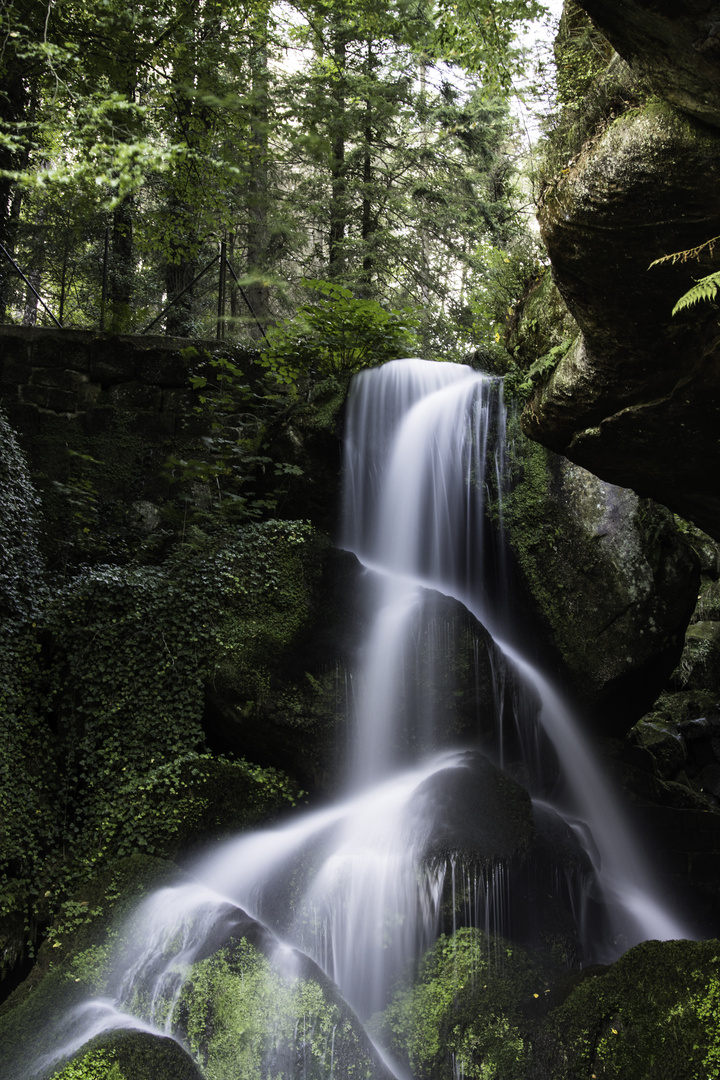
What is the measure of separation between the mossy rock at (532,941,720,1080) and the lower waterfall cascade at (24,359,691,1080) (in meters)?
0.86

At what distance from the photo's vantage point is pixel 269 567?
682cm

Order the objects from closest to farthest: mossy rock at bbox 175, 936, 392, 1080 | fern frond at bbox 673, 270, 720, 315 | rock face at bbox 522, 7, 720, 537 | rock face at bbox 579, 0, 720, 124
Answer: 1. rock face at bbox 579, 0, 720, 124
2. fern frond at bbox 673, 270, 720, 315
3. rock face at bbox 522, 7, 720, 537
4. mossy rock at bbox 175, 936, 392, 1080

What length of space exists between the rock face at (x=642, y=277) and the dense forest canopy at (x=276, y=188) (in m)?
4.65

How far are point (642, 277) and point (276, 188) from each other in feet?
38.0

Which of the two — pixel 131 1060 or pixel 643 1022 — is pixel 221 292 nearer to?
pixel 131 1060

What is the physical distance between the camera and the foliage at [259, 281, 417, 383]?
8.13 m

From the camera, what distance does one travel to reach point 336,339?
8336 mm

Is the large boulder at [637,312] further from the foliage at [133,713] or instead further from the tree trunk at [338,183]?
the tree trunk at [338,183]

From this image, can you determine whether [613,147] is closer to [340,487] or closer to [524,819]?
[524,819]

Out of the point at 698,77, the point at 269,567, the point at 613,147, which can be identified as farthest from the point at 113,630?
the point at 698,77

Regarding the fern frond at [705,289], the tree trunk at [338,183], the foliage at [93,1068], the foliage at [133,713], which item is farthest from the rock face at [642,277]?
the tree trunk at [338,183]

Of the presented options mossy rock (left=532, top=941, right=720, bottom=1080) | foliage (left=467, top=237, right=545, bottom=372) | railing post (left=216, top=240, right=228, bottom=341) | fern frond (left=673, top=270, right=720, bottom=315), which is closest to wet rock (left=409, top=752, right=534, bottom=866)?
mossy rock (left=532, top=941, right=720, bottom=1080)

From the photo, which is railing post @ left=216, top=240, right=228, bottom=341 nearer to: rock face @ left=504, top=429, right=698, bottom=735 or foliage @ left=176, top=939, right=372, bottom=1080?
rock face @ left=504, top=429, right=698, bottom=735

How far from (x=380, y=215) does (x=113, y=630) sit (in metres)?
10.5
